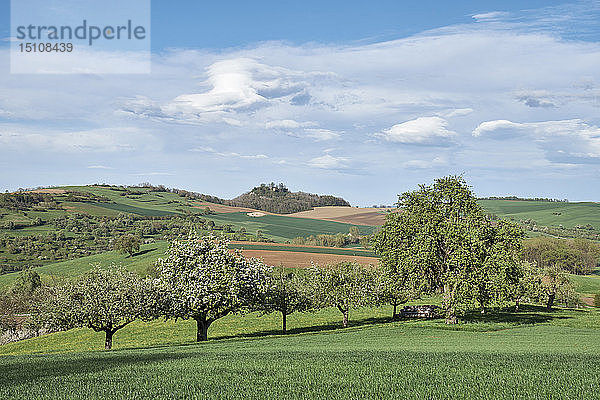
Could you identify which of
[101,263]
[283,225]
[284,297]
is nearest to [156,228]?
[283,225]

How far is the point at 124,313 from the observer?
151 feet

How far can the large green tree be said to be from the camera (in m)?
45.9

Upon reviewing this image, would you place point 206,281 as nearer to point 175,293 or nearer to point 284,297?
point 175,293

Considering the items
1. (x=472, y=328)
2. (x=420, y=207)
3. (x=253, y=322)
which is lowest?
(x=253, y=322)

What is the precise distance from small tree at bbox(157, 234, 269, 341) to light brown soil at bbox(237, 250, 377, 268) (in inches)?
1981

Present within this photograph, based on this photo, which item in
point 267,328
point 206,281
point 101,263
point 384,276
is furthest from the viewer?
point 101,263

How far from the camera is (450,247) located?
47656mm

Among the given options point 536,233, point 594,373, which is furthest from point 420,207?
point 536,233

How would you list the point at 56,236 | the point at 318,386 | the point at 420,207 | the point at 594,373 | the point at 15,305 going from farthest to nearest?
the point at 56,236
the point at 15,305
the point at 420,207
the point at 594,373
the point at 318,386

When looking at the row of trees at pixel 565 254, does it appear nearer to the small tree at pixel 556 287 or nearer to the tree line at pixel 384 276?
the small tree at pixel 556 287

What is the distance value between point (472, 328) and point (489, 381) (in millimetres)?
34083

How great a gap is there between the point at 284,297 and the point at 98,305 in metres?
19.9

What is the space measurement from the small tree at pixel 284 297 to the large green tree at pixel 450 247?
11.1 m

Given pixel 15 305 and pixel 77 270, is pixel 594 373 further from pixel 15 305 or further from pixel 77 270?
pixel 77 270
